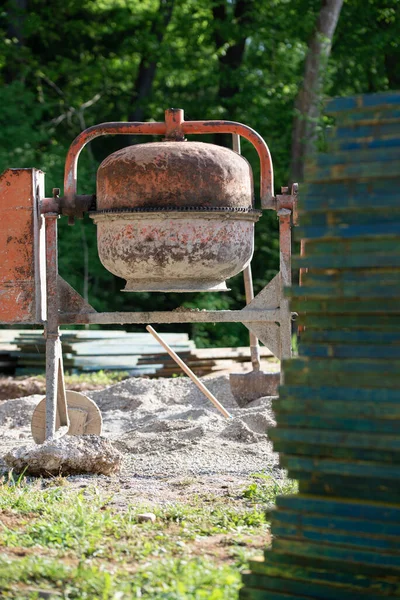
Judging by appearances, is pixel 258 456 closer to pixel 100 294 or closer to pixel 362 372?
pixel 362 372

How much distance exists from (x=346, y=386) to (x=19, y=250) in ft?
12.8

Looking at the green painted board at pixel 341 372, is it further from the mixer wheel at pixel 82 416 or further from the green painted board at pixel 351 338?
the mixer wheel at pixel 82 416

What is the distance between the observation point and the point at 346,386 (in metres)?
3.31

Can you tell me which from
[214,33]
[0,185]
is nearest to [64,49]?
[214,33]

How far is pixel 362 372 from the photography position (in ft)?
10.8

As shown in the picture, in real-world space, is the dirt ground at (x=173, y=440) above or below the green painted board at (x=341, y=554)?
below

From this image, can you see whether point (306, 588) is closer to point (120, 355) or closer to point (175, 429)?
point (175, 429)

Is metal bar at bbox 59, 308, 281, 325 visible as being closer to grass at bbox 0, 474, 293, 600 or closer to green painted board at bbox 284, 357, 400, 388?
grass at bbox 0, 474, 293, 600

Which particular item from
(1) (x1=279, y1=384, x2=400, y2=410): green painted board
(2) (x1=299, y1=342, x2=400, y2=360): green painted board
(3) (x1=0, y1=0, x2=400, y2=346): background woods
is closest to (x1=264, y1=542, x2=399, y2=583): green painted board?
(1) (x1=279, y1=384, x2=400, y2=410): green painted board

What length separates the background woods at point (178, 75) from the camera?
18.6 m

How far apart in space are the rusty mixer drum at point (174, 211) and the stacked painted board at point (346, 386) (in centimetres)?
302

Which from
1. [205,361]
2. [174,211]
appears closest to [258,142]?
[174,211]

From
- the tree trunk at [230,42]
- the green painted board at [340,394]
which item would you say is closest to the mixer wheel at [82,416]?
the green painted board at [340,394]

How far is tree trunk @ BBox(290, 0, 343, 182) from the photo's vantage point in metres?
17.2
